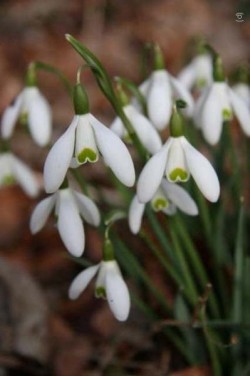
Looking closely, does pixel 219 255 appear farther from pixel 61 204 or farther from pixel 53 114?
pixel 53 114

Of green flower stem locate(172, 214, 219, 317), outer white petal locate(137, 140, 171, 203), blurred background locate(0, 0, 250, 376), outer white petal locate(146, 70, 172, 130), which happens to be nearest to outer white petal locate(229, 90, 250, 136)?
outer white petal locate(146, 70, 172, 130)

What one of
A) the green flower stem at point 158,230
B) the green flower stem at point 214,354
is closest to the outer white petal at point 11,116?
the green flower stem at point 158,230

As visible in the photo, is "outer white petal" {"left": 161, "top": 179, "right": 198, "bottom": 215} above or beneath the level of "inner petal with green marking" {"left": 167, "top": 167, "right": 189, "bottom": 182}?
Answer: beneath

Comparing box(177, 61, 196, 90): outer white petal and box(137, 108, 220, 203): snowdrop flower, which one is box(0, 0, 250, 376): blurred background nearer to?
box(177, 61, 196, 90): outer white petal

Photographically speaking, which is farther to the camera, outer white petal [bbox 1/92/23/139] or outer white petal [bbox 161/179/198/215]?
outer white petal [bbox 1/92/23/139]

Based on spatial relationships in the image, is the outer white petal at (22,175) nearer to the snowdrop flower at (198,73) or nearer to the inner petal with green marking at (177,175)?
the snowdrop flower at (198,73)

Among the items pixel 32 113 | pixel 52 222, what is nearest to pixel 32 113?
pixel 32 113
